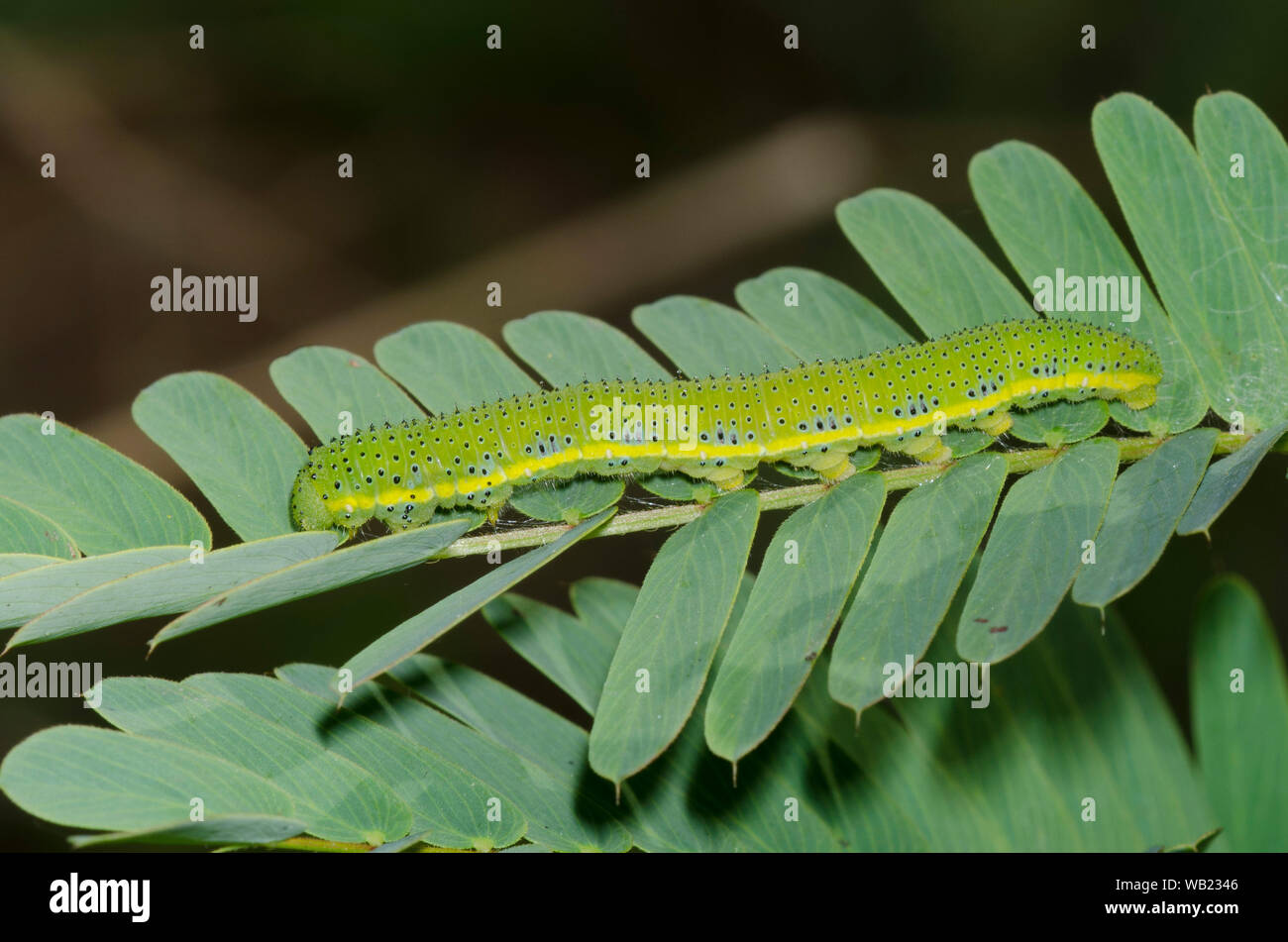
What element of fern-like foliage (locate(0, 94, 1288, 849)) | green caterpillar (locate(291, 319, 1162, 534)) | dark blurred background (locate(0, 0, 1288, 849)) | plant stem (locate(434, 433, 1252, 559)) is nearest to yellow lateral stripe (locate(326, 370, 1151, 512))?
green caterpillar (locate(291, 319, 1162, 534))

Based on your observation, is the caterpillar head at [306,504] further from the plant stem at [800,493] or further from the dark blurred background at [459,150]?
the dark blurred background at [459,150]

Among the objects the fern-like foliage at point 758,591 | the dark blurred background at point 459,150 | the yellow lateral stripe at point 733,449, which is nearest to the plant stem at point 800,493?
the fern-like foliage at point 758,591

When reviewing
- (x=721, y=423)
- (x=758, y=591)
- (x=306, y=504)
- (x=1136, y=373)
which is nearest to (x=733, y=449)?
(x=721, y=423)

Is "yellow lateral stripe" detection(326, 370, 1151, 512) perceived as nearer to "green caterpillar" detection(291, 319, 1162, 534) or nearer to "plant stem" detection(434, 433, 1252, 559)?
"green caterpillar" detection(291, 319, 1162, 534)

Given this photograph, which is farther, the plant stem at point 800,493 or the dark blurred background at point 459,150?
the dark blurred background at point 459,150

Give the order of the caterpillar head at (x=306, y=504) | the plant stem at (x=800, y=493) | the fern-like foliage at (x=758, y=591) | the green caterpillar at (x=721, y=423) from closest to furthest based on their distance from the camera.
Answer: the fern-like foliage at (x=758, y=591)
the plant stem at (x=800, y=493)
the caterpillar head at (x=306, y=504)
the green caterpillar at (x=721, y=423)

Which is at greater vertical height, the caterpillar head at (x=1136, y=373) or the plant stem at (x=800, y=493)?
the caterpillar head at (x=1136, y=373)

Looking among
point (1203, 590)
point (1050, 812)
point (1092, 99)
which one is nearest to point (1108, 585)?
point (1050, 812)

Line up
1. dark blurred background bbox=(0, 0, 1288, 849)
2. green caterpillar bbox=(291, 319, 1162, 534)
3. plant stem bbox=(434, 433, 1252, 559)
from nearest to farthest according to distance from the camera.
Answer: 1. plant stem bbox=(434, 433, 1252, 559)
2. green caterpillar bbox=(291, 319, 1162, 534)
3. dark blurred background bbox=(0, 0, 1288, 849)
